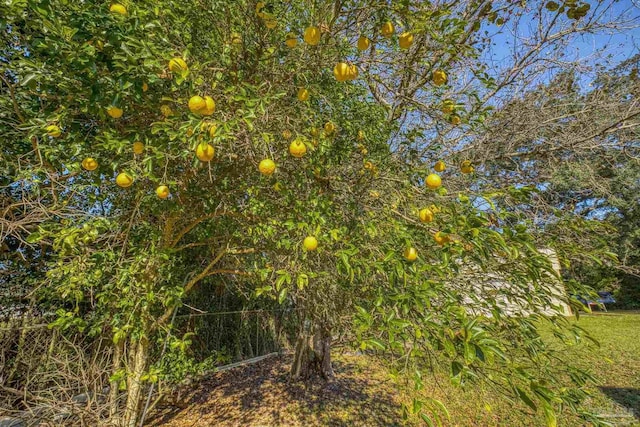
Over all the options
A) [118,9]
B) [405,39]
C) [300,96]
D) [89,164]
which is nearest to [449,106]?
[405,39]

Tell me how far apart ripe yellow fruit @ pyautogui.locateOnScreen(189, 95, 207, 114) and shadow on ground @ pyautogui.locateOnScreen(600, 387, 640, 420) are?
19.5 feet

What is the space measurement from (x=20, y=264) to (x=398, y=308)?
3.80m

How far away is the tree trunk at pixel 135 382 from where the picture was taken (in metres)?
2.72

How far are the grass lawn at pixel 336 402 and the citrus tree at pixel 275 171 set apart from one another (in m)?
1.54

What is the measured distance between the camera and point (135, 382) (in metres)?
2.76

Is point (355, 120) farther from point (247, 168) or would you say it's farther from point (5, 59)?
point (5, 59)

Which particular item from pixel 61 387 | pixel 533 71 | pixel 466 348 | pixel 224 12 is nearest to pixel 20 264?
pixel 61 387

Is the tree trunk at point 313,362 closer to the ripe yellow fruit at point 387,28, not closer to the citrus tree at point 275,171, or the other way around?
the citrus tree at point 275,171

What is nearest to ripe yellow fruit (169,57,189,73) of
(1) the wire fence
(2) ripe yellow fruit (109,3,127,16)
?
(2) ripe yellow fruit (109,3,127,16)

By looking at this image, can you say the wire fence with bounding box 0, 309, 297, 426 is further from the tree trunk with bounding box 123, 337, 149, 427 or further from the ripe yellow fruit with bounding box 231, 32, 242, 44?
the ripe yellow fruit with bounding box 231, 32, 242, 44

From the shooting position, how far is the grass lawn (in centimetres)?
379

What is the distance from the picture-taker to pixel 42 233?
6.63 feet

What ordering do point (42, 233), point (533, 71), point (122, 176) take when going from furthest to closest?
point (533, 71) → point (42, 233) → point (122, 176)

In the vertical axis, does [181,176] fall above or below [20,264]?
above
